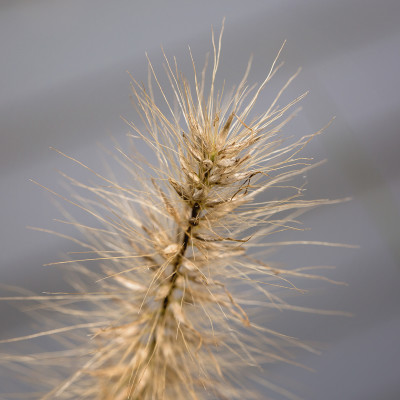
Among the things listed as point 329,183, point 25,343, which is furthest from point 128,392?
point 329,183

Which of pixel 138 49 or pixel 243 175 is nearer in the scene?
pixel 243 175

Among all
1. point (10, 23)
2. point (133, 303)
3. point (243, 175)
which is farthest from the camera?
point (10, 23)

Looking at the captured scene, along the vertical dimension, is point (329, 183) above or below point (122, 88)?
below

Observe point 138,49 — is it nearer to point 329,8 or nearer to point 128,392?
point 329,8

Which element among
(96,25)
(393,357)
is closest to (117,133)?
(96,25)

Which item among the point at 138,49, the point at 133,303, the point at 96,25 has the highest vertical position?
the point at 96,25

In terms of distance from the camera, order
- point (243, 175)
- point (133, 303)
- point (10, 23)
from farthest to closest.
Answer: point (10, 23) < point (133, 303) < point (243, 175)
